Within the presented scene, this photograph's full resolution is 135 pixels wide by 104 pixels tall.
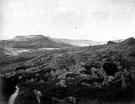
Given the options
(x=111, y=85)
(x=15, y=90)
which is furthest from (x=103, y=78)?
(x=15, y=90)

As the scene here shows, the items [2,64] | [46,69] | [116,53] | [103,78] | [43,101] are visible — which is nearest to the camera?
[43,101]

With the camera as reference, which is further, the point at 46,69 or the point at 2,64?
the point at 2,64

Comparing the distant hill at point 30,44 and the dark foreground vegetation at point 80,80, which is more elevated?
the distant hill at point 30,44

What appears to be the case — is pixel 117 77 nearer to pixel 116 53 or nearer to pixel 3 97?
pixel 116 53

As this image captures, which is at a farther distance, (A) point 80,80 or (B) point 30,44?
(B) point 30,44

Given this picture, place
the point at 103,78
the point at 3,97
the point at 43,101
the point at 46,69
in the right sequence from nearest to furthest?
1. the point at 43,101
2. the point at 3,97
3. the point at 103,78
4. the point at 46,69

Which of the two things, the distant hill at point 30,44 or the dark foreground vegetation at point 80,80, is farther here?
the distant hill at point 30,44

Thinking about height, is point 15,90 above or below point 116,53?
below

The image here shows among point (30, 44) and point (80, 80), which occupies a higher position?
point (30, 44)
